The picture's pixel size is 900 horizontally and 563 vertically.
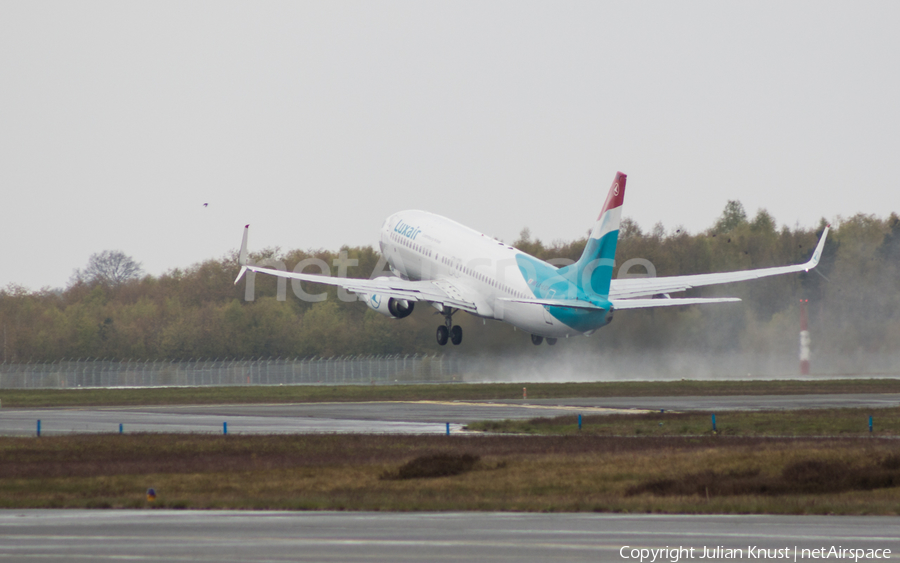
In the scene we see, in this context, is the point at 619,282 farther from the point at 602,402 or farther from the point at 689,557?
the point at 689,557

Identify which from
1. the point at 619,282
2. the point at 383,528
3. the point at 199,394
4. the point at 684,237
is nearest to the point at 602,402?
the point at 619,282

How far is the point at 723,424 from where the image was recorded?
4519cm

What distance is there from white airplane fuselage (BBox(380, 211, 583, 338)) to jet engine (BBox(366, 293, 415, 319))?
8.44ft

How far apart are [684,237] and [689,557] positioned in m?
92.8

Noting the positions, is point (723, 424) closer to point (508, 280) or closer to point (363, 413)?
point (363, 413)

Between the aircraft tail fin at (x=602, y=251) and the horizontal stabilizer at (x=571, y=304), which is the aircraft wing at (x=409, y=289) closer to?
the horizontal stabilizer at (x=571, y=304)

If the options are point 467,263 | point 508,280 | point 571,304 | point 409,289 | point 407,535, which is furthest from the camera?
point 409,289

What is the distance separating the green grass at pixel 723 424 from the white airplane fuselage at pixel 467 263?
47.6 feet

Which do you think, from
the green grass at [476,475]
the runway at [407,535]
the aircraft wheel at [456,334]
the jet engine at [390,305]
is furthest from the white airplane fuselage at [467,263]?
the runway at [407,535]

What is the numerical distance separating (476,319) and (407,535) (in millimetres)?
60611

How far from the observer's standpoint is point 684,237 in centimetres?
10762

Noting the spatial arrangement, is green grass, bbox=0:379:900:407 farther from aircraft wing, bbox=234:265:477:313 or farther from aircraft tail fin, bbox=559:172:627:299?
aircraft tail fin, bbox=559:172:627:299

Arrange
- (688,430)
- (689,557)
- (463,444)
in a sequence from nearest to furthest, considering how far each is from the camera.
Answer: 1. (689,557)
2. (463,444)
3. (688,430)

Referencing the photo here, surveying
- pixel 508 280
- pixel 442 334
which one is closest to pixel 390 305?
pixel 442 334
